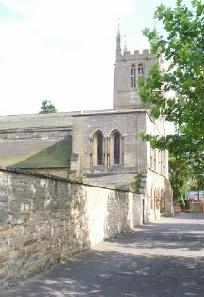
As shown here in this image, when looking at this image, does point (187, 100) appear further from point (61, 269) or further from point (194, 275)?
point (61, 269)

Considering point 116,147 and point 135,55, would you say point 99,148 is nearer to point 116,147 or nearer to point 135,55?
point 116,147

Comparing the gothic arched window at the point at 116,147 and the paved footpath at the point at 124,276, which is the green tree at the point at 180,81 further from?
the gothic arched window at the point at 116,147

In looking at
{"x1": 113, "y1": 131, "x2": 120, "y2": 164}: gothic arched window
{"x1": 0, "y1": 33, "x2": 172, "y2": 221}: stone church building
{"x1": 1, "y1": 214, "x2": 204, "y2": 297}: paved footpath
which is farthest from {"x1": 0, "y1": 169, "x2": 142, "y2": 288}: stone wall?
{"x1": 113, "y1": 131, "x2": 120, "y2": 164}: gothic arched window

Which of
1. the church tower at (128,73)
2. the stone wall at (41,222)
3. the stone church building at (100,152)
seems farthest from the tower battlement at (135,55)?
the stone wall at (41,222)

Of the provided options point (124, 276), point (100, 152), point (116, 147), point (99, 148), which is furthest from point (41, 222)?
point (99, 148)

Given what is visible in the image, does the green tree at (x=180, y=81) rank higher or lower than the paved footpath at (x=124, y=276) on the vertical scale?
higher

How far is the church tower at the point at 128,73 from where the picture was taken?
202 feet

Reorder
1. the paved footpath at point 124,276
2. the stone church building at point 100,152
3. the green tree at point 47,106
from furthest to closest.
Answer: the green tree at point 47,106 < the stone church building at point 100,152 < the paved footpath at point 124,276

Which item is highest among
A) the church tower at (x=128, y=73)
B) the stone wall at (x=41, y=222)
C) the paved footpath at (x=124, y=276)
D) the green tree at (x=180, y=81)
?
the church tower at (x=128, y=73)

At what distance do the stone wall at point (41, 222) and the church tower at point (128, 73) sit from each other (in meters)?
44.4

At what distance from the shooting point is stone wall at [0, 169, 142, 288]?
29.5 feet

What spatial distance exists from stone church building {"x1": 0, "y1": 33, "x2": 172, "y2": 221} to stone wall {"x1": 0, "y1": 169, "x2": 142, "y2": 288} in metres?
22.0

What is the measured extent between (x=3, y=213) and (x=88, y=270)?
352cm

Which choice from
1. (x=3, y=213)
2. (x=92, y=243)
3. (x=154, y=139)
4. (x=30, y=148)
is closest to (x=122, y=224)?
(x=92, y=243)
